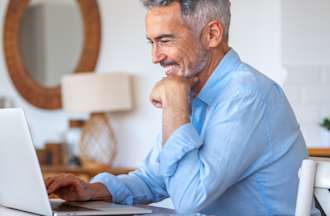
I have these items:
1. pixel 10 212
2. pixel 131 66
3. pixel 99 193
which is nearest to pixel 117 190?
pixel 99 193

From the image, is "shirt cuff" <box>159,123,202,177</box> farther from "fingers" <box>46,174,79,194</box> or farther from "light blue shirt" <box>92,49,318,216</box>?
"fingers" <box>46,174,79,194</box>

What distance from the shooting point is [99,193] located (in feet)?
7.48

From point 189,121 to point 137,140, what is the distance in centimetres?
301

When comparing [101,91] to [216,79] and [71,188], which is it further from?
[216,79]

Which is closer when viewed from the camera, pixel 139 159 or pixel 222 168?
pixel 222 168

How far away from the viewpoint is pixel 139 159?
5.02m

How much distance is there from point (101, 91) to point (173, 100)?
2.79m

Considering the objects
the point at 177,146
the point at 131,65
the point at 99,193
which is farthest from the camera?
the point at 131,65

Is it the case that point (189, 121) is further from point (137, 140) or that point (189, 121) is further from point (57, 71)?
point (57, 71)

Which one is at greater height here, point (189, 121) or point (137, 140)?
point (189, 121)

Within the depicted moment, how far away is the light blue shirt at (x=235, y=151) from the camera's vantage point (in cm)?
196

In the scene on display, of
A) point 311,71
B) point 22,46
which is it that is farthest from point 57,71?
point 311,71

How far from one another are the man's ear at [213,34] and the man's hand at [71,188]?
0.51 m

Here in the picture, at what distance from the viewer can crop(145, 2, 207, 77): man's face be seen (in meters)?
2.12
